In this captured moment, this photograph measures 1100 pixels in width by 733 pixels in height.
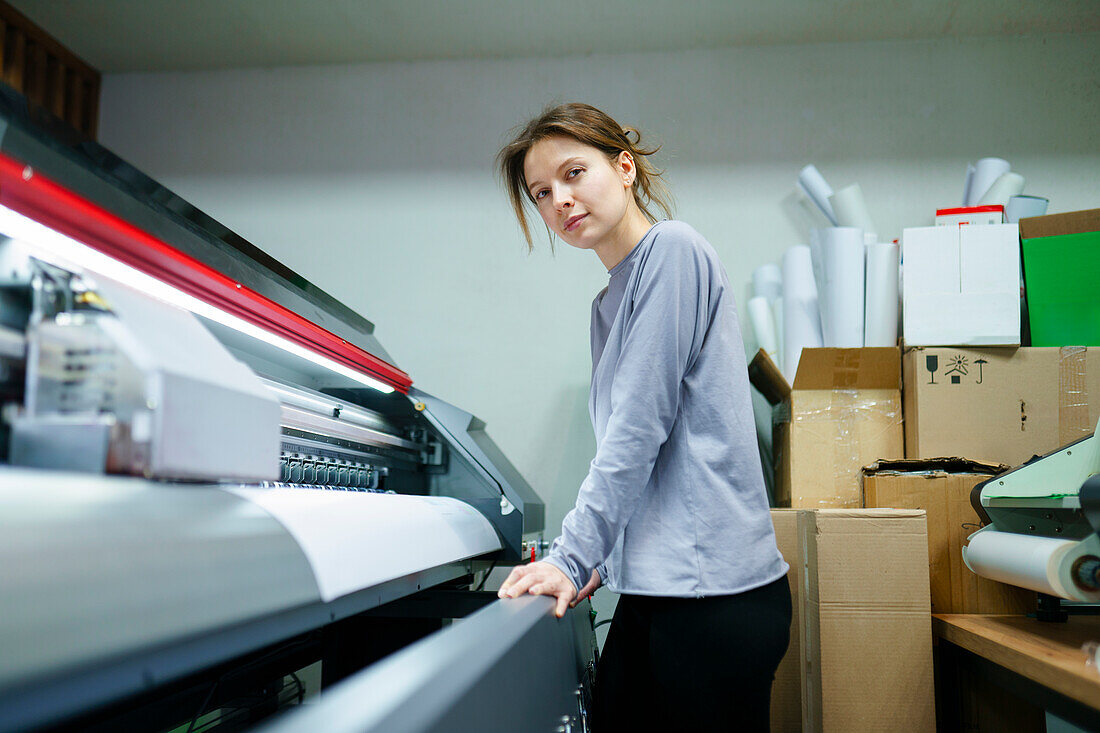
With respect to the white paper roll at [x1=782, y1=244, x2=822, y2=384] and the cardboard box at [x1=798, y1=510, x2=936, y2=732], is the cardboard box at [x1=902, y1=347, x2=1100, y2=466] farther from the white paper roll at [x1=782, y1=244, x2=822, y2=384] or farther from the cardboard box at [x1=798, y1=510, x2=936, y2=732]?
the cardboard box at [x1=798, y1=510, x2=936, y2=732]

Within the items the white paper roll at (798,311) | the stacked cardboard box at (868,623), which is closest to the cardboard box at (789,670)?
the stacked cardboard box at (868,623)

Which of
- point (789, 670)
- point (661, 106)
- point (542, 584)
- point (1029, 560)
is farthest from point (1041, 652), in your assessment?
point (661, 106)

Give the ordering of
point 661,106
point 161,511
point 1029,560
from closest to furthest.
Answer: point 161,511 → point 1029,560 → point 661,106

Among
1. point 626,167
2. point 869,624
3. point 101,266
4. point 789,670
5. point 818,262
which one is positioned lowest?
point 789,670

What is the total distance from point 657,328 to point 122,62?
2844 millimetres

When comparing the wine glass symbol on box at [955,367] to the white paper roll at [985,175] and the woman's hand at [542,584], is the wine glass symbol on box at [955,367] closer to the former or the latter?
the white paper roll at [985,175]

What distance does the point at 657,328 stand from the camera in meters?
0.95

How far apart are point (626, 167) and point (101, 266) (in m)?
0.76

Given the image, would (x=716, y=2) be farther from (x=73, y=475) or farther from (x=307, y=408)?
(x=73, y=475)

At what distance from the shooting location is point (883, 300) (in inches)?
85.6

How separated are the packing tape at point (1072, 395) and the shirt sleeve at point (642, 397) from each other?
1.47 m

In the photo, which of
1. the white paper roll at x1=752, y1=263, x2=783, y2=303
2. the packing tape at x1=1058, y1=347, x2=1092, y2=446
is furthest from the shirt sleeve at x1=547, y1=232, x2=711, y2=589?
the white paper roll at x1=752, y1=263, x2=783, y2=303

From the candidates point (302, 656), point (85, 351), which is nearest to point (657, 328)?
point (85, 351)

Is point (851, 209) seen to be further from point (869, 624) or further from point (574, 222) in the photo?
point (574, 222)
